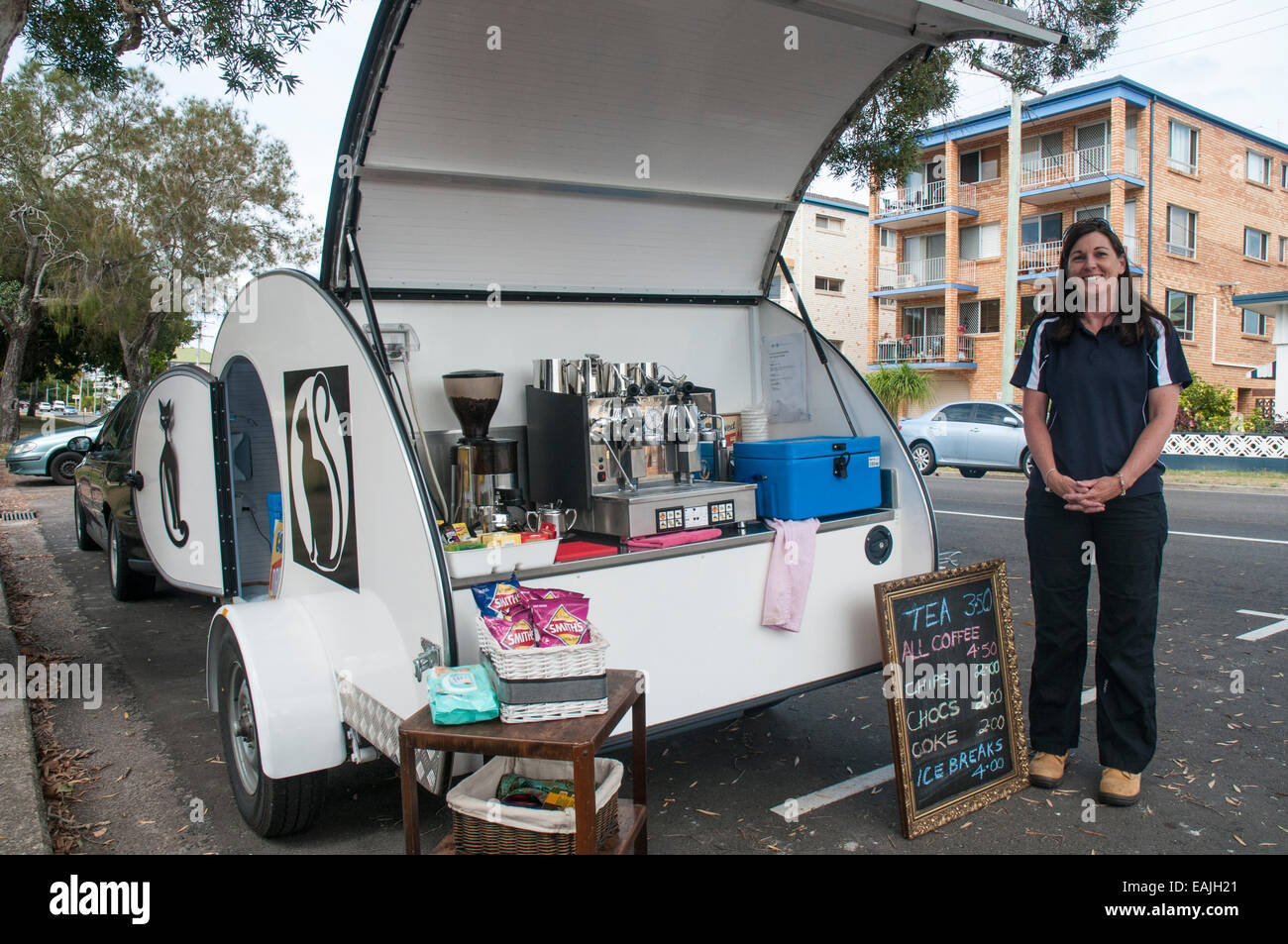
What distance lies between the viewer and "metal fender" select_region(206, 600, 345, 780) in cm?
316

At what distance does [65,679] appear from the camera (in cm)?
564

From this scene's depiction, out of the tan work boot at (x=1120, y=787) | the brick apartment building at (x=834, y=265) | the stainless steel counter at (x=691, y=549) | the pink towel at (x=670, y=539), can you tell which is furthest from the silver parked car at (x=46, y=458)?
the brick apartment building at (x=834, y=265)

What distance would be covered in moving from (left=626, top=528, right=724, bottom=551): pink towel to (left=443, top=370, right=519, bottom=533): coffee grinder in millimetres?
721

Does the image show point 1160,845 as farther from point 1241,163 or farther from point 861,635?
point 1241,163

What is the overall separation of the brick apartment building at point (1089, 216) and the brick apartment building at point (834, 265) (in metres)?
2.57

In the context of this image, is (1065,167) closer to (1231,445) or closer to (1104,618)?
(1231,445)

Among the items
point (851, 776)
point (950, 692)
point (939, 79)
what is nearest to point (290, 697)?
point (851, 776)

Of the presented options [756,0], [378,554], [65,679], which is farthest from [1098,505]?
[65,679]

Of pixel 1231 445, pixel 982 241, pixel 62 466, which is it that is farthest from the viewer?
pixel 982 241

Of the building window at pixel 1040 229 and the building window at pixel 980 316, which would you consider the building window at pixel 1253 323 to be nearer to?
the building window at pixel 1040 229

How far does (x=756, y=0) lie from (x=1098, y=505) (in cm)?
226

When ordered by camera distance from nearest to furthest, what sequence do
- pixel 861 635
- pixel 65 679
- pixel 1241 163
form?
pixel 861 635 < pixel 65 679 < pixel 1241 163

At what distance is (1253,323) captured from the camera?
104 feet

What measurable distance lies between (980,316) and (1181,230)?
6.28 metres
